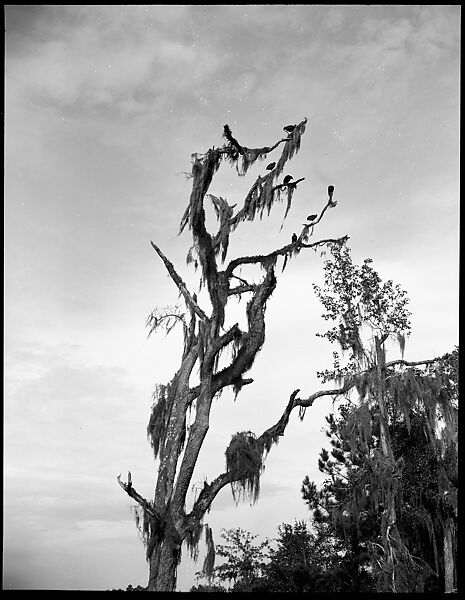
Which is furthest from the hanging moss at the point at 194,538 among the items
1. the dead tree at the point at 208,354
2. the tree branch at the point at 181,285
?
the tree branch at the point at 181,285

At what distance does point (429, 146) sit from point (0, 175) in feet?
29.9

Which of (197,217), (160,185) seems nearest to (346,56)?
(160,185)

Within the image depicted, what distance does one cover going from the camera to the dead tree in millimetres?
6801

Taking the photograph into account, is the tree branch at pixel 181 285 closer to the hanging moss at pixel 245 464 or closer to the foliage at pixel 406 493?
the hanging moss at pixel 245 464

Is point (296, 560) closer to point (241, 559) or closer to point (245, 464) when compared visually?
point (241, 559)

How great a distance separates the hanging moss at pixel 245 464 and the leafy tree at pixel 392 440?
7.57ft

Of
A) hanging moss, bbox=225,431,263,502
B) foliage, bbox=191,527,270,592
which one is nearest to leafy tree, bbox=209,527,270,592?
foliage, bbox=191,527,270,592

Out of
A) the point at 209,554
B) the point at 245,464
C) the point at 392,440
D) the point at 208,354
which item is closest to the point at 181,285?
the point at 208,354

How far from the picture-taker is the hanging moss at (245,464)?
7.20 m

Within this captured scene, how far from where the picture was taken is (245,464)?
725 centimetres

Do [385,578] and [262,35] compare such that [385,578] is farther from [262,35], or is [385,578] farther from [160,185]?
[262,35]

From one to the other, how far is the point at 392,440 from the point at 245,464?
4.11 meters

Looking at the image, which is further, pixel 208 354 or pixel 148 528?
pixel 208 354

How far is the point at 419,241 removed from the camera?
11086mm
